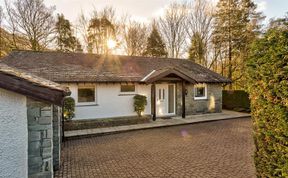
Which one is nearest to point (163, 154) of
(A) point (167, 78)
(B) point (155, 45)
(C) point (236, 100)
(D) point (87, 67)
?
(A) point (167, 78)

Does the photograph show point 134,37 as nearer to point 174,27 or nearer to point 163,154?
point 174,27

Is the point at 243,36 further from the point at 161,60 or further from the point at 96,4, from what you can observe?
the point at 96,4

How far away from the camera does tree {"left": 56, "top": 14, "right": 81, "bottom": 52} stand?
2469cm

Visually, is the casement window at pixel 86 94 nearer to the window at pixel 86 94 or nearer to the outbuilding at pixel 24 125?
the window at pixel 86 94

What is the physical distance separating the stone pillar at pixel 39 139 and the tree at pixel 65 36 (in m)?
22.5

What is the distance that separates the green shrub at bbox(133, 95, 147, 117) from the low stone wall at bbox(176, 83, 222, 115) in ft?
10.4

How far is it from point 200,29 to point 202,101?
14.2m

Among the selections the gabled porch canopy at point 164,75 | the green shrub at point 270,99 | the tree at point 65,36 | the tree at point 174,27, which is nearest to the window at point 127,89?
the gabled porch canopy at point 164,75

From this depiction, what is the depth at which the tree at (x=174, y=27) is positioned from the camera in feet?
94.9

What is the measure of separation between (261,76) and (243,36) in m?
22.2

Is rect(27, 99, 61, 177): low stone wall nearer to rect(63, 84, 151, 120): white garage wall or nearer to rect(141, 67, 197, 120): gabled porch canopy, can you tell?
rect(63, 84, 151, 120): white garage wall

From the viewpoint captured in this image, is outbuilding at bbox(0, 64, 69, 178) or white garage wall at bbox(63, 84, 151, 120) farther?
white garage wall at bbox(63, 84, 151, 120)

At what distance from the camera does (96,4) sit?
90.3ft

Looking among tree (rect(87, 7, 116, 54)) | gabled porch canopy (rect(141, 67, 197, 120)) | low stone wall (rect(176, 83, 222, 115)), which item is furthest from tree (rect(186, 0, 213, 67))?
gabled porch canopy (rect(141, 67, 197, 120))
